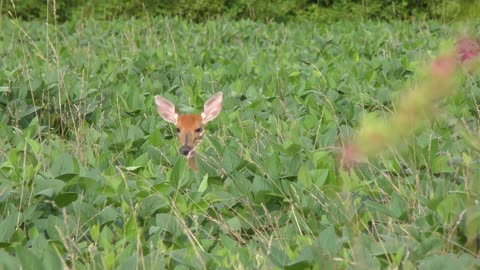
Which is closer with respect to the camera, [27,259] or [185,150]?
[27,259]

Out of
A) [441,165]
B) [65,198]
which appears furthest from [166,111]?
[441,165]

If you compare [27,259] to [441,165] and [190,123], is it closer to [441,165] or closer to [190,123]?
[441,165]

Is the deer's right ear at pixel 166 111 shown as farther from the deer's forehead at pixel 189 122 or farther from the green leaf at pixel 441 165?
the green leaf at pixel 441 165

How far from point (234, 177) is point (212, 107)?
1328mm

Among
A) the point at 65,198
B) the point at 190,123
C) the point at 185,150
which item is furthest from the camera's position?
the point at 190,123

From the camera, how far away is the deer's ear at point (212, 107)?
526 cm

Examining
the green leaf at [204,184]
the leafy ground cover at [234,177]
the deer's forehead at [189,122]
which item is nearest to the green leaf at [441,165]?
the leafy ground cover at [234,177]

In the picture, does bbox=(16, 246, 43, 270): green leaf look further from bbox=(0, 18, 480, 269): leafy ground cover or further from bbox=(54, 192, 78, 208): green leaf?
bbox=(54, 192, 78, 208): green leaf

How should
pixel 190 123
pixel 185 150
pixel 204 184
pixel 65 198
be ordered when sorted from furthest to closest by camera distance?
pixel 190 123 < pixel 185 150 < pixel 204 184 < pixel 65 198

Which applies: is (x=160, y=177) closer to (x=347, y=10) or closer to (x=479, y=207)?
(x=479, y=207)

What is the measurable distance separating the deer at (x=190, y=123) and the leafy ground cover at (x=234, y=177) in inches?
4.0

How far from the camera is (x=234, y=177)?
13.2ft

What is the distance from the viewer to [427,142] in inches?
180

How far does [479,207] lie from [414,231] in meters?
0.26
